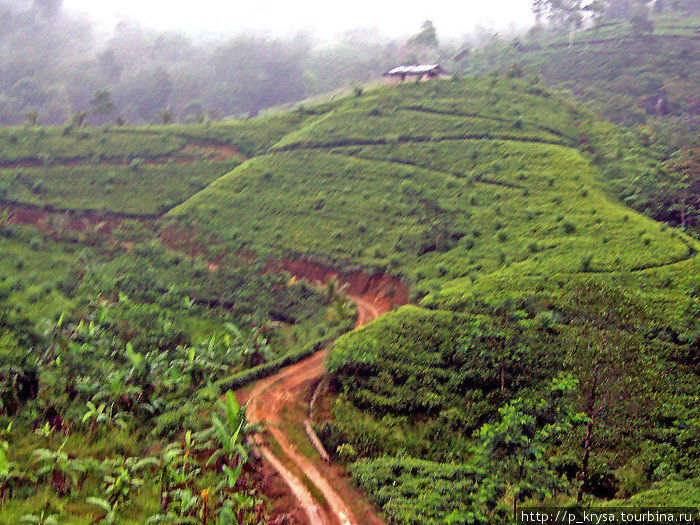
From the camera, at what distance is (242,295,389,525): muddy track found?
14.9 metres

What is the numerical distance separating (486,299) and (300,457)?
1069 cm

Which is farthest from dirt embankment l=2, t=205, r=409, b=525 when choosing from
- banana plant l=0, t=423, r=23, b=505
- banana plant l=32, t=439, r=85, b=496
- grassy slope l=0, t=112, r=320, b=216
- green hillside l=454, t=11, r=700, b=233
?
green hillside l=454, t=11, r=700, b=233

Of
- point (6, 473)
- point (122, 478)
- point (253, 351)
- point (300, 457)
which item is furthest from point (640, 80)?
point (6, 473)

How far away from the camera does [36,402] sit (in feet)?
62.3

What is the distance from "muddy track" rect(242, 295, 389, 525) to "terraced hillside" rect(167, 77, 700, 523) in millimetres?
951

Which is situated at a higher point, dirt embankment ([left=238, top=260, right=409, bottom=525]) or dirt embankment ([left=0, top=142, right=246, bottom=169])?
dirt embankment ([left=0, top=142, right=246, bottom=169])

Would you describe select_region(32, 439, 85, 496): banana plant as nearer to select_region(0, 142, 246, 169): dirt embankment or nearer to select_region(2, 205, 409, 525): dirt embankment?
select_region(2, 205, 409, 525): dirt embankment

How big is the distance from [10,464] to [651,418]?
723 inches

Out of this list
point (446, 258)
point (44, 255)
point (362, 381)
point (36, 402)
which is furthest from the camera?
point (44, 255)

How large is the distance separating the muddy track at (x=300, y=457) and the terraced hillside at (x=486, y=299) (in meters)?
0.95

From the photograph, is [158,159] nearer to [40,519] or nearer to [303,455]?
[303,455]

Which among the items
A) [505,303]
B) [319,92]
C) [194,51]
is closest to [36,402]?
[505,303]

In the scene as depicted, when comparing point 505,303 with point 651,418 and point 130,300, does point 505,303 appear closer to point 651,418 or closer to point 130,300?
point 651,418

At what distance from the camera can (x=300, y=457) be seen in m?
17.1
